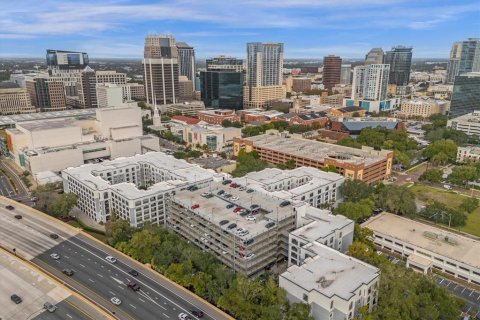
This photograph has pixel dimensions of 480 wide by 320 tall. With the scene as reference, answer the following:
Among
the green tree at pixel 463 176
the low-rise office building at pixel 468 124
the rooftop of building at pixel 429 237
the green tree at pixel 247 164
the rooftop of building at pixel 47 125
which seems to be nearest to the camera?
Answer: the rooftop of building at pixel 429 237

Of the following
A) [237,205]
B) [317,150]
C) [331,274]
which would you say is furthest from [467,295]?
[317,150]

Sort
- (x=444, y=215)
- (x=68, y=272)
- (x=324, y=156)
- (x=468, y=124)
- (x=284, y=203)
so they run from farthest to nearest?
(x=468, y=124) < (x=324, y=156) < (x=444, y=215) < (x=284, y=203) < (x=68, y=272)

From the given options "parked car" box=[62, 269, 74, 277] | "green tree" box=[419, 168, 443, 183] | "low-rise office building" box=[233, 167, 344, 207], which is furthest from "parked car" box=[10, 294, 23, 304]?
"green tree" box=[419, 168, 443, 183]

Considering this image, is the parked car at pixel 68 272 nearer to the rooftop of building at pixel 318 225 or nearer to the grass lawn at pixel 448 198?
the rooftop of building at pixel 318 225

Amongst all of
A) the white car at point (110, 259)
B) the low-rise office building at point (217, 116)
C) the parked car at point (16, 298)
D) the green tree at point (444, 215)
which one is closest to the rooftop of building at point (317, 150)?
the green tree at point (444, 215)

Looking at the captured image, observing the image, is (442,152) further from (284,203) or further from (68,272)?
(68,272)

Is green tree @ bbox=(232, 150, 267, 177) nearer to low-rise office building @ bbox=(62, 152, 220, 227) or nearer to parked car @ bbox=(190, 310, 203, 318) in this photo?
low-rise office building @ bbox=(62, 152, 220, 227)
